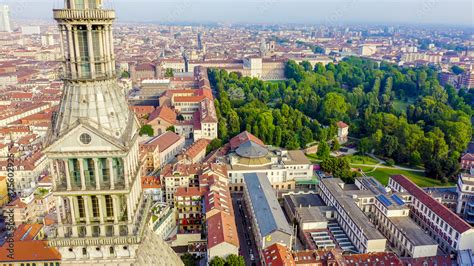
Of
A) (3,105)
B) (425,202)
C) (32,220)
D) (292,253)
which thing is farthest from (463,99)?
(3,105)

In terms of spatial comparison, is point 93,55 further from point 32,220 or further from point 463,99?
point 463,99

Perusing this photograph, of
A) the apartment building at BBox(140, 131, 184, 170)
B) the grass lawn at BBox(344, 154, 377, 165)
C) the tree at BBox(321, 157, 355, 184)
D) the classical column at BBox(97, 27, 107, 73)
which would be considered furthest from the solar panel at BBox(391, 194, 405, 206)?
the classical column at BBox(97, 27, 107, 73)

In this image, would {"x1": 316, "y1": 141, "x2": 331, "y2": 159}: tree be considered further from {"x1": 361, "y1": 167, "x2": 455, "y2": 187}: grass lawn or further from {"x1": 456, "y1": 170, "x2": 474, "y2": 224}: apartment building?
{"x1": 456, "y1": 170, "x2": 474, "y2": 224}: apartment building

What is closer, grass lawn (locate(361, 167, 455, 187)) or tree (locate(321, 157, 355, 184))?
tree (locate(321, 157, 355, 184))

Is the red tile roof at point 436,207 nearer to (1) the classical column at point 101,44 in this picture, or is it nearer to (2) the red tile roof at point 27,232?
(1) the classical column at point 101,44

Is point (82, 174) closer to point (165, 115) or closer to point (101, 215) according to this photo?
point (101, 215)

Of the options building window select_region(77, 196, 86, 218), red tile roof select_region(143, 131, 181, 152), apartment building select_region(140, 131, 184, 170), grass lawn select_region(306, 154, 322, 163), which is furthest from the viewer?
grass lawn select_region(306, 154, 322, 163)

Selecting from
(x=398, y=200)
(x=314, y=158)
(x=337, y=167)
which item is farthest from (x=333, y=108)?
(x=398, y=200)
